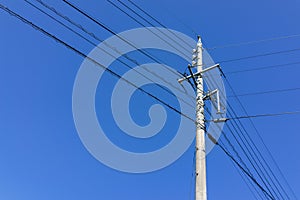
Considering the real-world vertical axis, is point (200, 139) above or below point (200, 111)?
below

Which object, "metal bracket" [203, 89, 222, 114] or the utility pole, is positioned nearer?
the utility pole

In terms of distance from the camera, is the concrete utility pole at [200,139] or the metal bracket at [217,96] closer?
the concrete utility pole at [200,139]

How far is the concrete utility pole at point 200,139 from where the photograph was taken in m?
6.86

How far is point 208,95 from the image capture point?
9094mm

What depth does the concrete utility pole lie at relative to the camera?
22.5 feet

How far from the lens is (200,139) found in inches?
309

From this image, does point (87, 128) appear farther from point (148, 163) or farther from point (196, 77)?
point (196, 77)

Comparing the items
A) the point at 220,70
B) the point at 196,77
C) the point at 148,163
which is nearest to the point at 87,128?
the point at 148,163

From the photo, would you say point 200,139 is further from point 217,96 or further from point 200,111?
point 217,96

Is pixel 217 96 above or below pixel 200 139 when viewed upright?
above

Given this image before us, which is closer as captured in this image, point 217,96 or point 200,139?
point 200,139

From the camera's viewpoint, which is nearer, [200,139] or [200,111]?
[200,139]

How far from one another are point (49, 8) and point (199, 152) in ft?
16.2

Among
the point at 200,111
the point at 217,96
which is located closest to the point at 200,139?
the point at 200,111
